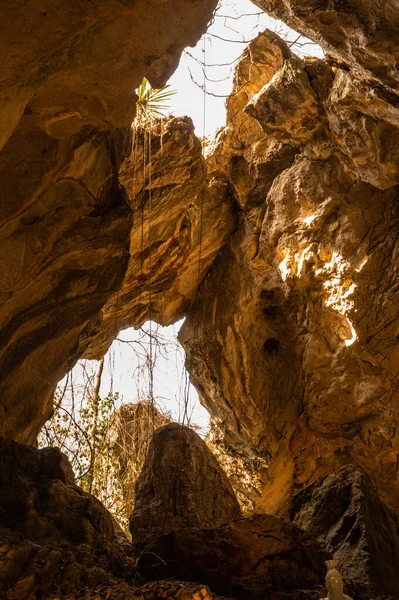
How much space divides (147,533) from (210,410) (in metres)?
5.55

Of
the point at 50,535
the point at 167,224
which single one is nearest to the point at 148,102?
the point at 167,224

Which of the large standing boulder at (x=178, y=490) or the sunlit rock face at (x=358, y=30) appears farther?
the large standing boulder at (x=178, y=490)

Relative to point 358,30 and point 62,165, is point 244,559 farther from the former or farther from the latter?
point 358,30

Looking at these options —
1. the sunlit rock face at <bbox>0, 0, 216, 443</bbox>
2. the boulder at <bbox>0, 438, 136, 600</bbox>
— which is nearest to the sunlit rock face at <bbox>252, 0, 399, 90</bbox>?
the sunlit rock face at <bbox>0, 0, 216, 443</bbox>

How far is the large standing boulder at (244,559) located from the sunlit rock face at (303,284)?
3.92 meters

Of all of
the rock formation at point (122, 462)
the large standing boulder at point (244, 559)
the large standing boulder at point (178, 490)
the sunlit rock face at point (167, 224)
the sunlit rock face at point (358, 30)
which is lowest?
the large standing boulder at point (244, 559)

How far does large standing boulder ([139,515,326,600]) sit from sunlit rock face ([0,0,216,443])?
72.7 inches

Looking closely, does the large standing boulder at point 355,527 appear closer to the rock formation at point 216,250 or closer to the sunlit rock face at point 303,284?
the rock formation at point 216,250

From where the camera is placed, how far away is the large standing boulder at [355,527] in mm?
5078

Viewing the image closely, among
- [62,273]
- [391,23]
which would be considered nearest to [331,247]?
[391,23]

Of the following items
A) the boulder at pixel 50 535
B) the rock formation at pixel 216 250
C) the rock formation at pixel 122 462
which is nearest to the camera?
the boulder at pixel 50 535

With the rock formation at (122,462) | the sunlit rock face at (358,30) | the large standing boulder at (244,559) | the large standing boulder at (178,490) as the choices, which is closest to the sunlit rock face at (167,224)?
the rock formation at (122,462)

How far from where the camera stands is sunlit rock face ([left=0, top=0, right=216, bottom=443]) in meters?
3.61

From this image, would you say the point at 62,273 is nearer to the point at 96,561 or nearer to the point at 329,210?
the point at 96,561
